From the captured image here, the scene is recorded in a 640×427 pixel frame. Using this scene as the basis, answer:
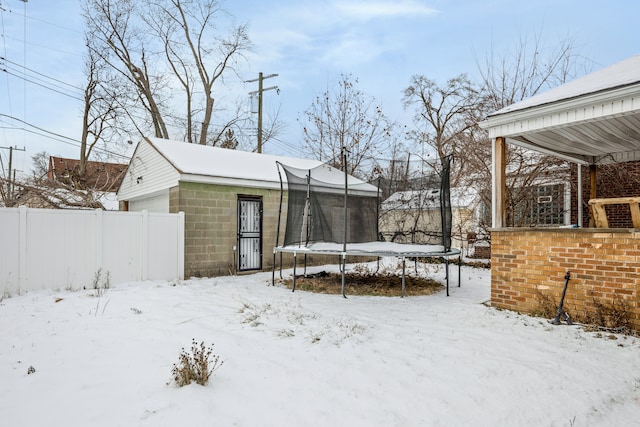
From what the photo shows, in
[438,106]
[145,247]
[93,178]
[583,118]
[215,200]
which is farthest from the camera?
[438,106]

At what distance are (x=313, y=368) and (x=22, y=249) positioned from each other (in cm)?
564

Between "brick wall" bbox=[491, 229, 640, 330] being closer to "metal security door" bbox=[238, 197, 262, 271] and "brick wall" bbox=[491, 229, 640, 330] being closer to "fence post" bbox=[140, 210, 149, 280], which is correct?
"metal security door" bbox=[238, 197, 262, 271]

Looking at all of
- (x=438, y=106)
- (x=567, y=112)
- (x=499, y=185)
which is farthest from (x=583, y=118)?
(x=438, y=106)

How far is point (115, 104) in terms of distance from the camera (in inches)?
639

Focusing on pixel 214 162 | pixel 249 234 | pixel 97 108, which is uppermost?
pixel 97 108

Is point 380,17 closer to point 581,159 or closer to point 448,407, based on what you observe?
point 581,159

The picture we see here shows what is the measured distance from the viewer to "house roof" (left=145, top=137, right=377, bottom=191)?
331 inches

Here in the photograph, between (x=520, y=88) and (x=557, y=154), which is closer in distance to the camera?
(x=557, y=154)

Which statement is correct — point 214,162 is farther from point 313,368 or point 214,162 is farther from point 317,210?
point 313,368

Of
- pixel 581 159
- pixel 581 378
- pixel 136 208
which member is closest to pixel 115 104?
pixel 136 208

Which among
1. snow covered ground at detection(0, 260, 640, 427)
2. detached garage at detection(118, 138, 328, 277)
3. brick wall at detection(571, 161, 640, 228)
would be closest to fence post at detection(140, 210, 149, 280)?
detached garage at detection(118, 138, 328, 277)

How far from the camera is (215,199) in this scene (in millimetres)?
8625

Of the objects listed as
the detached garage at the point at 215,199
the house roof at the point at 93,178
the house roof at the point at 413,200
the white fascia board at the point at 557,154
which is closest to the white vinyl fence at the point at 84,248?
the detached garage at the point at 215,199

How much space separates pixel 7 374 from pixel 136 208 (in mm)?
9502
